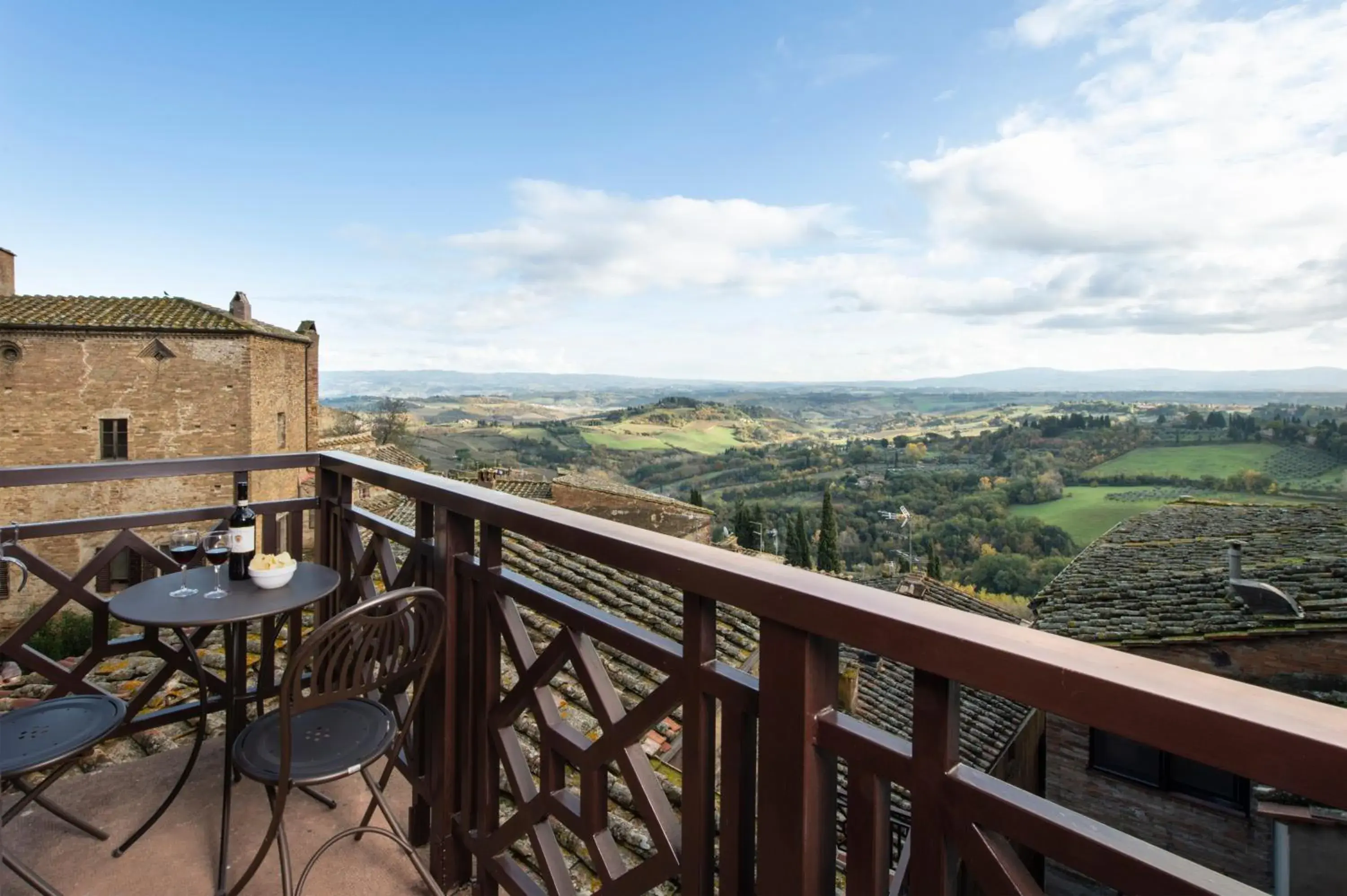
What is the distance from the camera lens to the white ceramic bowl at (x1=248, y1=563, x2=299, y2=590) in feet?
6.53

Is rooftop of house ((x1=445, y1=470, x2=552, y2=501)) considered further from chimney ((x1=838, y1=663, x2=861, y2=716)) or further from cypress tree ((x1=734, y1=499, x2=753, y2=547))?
cypress tree ((x1=734, y1=499, x2=753, y2=547))

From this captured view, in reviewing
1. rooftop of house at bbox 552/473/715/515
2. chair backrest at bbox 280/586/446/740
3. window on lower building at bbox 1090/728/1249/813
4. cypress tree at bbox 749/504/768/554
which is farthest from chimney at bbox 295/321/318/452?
chair backrest at bbox 280/586/446/740

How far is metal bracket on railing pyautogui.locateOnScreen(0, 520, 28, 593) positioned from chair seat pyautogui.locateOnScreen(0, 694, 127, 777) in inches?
18.0

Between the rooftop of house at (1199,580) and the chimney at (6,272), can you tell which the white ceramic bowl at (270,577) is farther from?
the chimney at (6,272)

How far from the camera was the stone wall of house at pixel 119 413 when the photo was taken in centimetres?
1482

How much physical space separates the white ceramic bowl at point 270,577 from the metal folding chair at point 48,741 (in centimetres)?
44

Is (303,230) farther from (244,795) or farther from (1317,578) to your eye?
(1317,578)

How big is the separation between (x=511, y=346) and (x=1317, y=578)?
4005cm

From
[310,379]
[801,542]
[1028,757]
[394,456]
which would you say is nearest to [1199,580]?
[1028,757]

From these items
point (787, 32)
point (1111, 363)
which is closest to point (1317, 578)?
point (787, 32)

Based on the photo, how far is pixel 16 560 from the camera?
6.81 feet

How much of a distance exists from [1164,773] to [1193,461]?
70.7 feet

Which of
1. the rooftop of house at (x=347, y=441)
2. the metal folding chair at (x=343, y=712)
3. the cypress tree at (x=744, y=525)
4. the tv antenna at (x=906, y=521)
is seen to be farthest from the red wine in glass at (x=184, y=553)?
the cypress tree at (x=744, y=525)

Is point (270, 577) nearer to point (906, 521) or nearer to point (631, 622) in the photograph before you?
point (631, 622)
